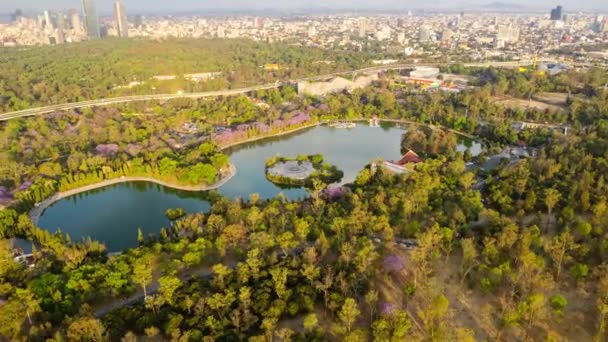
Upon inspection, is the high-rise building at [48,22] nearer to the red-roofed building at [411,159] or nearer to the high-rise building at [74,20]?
the high-rise building at [74,20]

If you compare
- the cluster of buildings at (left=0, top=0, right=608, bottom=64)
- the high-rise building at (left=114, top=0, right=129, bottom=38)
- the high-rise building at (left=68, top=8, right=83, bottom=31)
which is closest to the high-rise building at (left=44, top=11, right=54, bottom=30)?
the cluster of buildings at (left=0, top=0, right=608, bottom=64)

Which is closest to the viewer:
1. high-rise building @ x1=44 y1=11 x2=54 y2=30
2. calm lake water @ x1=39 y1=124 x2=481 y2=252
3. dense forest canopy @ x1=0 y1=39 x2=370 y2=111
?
calm lake water @ x1=39 y1=124 x2=481 y2=252

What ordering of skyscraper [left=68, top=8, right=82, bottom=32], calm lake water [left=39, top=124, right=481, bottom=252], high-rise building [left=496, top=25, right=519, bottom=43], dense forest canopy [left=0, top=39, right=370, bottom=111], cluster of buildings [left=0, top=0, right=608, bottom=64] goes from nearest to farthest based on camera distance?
1. calm lake water [left=39, top=124, right=481, bottom=252]
2. dense forest canopy [left=0, top=39, right=370, bottom=111]
3. cluster of buildings [left=0, top=0, right=608, bottom=64]
4. high-rise building [left=496, top=25, right=519, bottom=43]
5. skyscraper [left=68, top=8, right=82, bottom=32]

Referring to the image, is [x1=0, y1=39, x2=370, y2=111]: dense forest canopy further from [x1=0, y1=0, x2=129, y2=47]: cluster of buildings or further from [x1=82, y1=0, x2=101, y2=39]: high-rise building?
[x1=82, y1=0, x2=101, y2=39]: high-rise building

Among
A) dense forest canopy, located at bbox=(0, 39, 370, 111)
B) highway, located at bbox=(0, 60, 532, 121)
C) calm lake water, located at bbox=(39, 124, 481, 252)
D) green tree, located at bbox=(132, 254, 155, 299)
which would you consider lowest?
calm lake water, located at bbox=(39, 124, 481, 252)

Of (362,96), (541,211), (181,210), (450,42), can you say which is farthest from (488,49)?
(181,210)

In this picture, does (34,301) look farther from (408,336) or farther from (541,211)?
(541,211)

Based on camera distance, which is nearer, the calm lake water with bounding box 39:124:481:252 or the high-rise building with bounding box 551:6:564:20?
the calm lake water with bounding box 39:124:481:252
